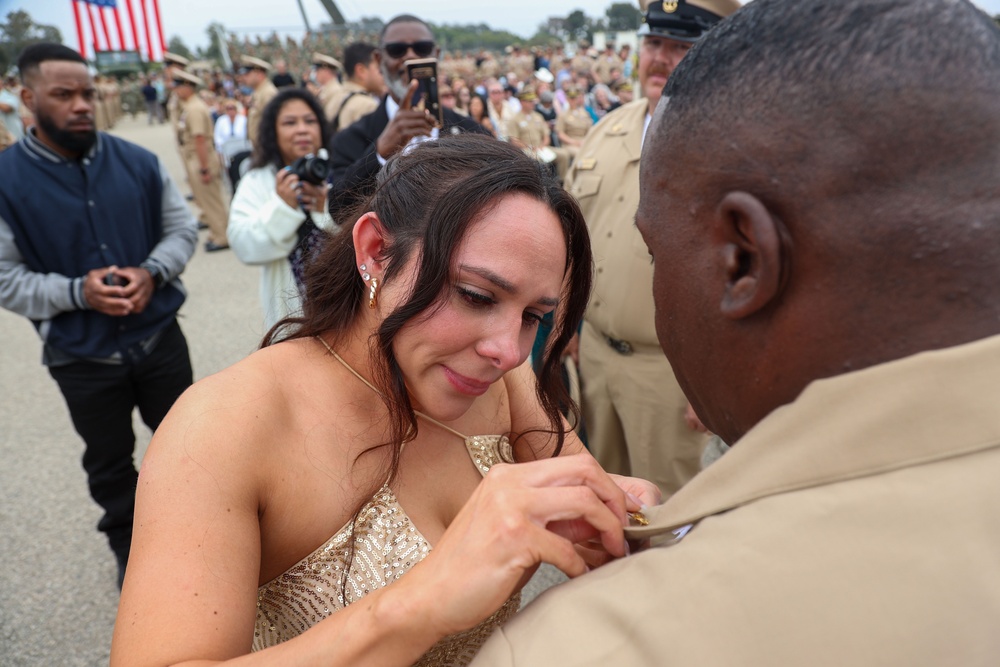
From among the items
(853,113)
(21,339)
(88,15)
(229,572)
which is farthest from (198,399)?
(88,15)

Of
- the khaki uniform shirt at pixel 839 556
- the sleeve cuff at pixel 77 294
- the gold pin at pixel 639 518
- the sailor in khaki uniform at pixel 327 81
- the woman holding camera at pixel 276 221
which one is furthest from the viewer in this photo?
the sailor in khaki uniform at pixel 327 81

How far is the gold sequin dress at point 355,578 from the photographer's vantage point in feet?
4.83

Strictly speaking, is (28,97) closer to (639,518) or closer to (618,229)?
(618,229)

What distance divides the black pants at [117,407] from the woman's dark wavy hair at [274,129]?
47.0 inches

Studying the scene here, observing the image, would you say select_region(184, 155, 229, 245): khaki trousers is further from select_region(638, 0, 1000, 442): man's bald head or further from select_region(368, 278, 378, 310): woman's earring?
select_region(638, 0, 1000, 442): man's bald head

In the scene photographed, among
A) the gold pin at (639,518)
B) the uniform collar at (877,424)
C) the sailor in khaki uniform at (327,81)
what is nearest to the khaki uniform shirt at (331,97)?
the sailor in khaki uniform at (327,81)

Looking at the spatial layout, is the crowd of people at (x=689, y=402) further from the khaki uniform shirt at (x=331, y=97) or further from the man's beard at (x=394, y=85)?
the khaki uniform shirt at (x=331, y=97)

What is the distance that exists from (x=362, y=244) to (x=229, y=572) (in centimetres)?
77

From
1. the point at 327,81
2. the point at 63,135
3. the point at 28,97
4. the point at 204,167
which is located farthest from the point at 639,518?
the point at 327,81

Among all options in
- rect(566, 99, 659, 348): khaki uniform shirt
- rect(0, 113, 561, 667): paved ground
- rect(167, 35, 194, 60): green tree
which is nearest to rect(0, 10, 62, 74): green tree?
rect(167, 35, 194, 60): green tree

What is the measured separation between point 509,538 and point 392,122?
265cm

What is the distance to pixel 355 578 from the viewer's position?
1479 millimetres

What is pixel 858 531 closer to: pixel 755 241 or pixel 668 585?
pixel 668 585

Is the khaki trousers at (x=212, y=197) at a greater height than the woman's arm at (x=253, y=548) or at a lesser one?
lesser
